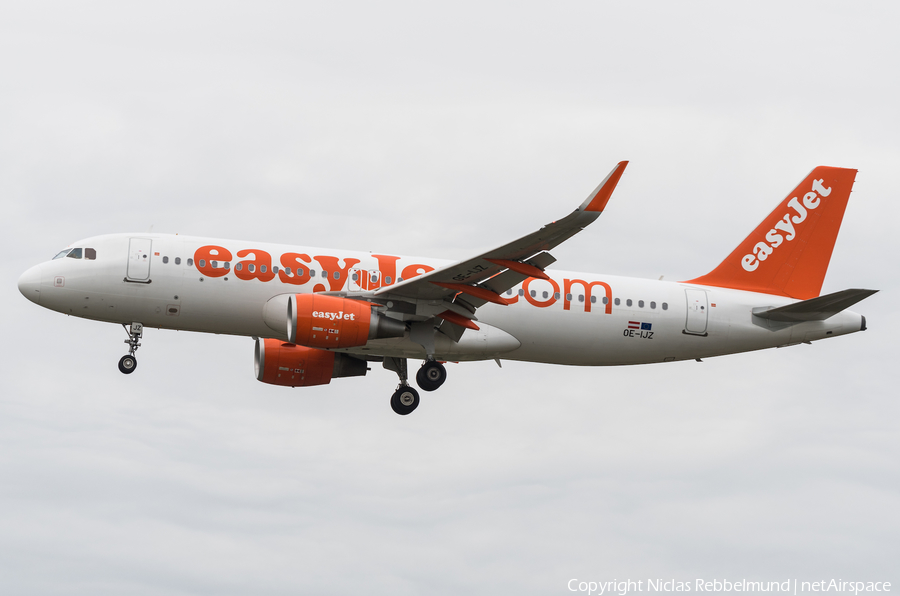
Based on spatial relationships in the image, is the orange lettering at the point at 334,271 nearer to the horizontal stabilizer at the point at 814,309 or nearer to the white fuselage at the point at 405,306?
the white fuselage at the point at 405,306

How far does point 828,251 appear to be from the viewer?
127ft

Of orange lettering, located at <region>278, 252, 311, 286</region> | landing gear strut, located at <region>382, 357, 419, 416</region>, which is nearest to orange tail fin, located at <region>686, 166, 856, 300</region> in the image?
landing gear strut, located at <region>382, 357, 419, 416</region>

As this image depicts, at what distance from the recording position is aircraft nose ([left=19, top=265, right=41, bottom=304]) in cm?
3250

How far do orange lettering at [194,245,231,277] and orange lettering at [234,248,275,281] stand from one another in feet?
1.28

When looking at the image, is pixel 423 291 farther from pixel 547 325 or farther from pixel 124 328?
pixel 124 328

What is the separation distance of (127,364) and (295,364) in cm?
568

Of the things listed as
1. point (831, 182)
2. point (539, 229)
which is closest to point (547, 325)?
point (539, 229)

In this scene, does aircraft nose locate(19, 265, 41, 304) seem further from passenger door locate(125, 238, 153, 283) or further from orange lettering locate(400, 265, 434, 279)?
orange lettering locate(400, 265, 434, 279)

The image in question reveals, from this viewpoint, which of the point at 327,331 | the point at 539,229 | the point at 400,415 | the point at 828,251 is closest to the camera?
the point at 539,229

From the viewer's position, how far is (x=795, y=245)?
38344 millimetres

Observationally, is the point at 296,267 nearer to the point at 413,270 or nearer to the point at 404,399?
the point at 413,270

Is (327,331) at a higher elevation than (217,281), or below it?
below

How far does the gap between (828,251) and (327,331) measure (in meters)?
19.1

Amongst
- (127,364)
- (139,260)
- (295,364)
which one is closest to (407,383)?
(295,364)
